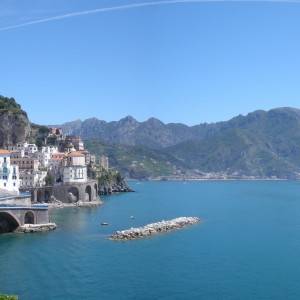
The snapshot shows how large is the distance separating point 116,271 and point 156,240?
15015 mm

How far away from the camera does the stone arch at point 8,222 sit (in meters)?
71.6

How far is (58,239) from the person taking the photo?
6675 cm

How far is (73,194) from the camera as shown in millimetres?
113000

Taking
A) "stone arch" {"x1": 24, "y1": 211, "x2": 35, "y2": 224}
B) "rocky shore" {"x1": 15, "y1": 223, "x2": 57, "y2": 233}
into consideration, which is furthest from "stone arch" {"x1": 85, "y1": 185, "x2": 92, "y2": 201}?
"rocky shore" {"x1": 15, "y1": 223, "x2": 57, "y2": 233}

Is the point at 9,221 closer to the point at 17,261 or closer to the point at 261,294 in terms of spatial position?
the point at 17,261

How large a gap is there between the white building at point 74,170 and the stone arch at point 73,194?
1.90m

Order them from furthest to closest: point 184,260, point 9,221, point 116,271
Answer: point 9,221
point 184,260
point 116,271

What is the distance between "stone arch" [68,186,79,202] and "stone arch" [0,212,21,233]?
38.9 metres

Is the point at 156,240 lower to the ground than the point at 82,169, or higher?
lower

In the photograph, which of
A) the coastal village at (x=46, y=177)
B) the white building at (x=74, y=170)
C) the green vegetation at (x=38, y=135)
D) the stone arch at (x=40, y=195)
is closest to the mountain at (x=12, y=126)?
the coastal village at (x=46, y=177)

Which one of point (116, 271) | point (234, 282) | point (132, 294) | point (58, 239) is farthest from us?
point (58, 239)

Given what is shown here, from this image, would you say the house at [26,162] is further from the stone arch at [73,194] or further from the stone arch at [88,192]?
the stone arch at [88,192]

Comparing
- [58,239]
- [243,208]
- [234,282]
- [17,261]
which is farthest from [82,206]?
[234,282]

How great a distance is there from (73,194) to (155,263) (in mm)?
59568
